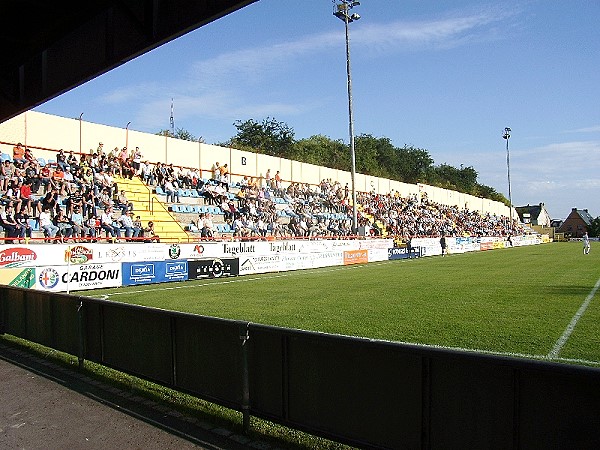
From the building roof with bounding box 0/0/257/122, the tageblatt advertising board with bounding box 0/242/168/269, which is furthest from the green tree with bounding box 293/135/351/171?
the building roof with bounding box 0/0/257/122

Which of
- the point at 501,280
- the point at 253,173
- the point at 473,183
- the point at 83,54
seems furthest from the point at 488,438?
the point at 473,183

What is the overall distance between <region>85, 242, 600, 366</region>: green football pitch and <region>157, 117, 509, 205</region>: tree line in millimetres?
41225

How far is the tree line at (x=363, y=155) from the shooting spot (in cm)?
8912

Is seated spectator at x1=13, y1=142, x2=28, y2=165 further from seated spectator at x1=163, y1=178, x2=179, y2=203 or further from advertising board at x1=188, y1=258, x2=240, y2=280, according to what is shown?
advertising board at x1=188, y1=258, x2=240, y2=280

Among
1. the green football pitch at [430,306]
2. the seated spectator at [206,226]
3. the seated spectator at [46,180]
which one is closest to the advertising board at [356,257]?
the seated spectator at [206,226]

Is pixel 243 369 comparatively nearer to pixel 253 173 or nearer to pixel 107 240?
pixel 107 240

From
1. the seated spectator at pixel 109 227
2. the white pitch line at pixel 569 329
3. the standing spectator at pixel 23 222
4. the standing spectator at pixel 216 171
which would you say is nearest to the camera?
the white pitch line at pixel 569 329

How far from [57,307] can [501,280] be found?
16.9m

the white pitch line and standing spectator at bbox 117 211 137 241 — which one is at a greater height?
standing spectator at bbox 117 211 137 241

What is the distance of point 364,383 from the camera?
4.48 meters

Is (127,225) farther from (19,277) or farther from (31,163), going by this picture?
(19,277)

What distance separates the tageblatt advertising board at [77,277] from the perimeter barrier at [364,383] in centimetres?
1209

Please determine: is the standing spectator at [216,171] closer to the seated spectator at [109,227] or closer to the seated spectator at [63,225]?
the seated spectator at [109,227]

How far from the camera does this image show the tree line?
89125 millimetres
